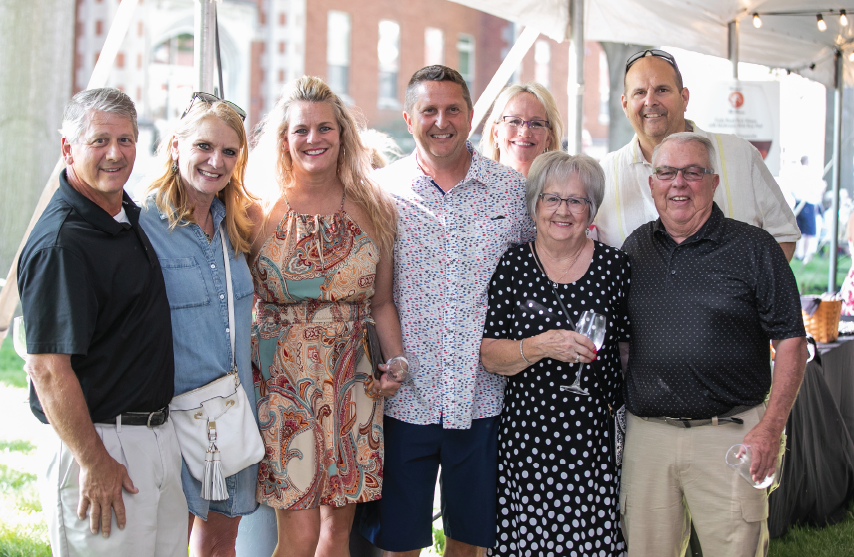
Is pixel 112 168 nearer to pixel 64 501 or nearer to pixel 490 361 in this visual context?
pixel 64 501

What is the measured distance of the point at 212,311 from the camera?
8.15ft

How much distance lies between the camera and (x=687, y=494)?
2.66 metres

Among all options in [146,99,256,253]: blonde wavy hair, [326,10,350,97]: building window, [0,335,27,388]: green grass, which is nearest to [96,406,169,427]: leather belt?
[146,99,256,253]: blonde wavy hair

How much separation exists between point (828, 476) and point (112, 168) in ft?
14.4

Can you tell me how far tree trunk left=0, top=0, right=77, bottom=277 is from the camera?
6.77m

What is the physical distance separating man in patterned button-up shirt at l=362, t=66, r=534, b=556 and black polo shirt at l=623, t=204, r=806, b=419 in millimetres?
618

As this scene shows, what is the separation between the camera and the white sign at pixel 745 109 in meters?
7.22

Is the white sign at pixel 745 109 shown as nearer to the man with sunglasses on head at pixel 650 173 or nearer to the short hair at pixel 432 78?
the man with sunglasses on head at pixel 650 173

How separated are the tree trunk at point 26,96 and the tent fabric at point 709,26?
4590mm

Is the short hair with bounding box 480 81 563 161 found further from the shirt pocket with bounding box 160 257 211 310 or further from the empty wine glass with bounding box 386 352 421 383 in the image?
the shirt pocket with bounding box 160 257 211 310

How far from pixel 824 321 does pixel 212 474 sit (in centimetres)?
392

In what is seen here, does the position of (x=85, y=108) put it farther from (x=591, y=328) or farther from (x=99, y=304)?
(x=591, y=328)

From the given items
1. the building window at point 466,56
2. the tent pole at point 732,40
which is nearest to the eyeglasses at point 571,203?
the tent pole at point 732,40

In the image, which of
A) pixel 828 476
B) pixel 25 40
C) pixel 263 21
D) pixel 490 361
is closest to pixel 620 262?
pixel 490 361
